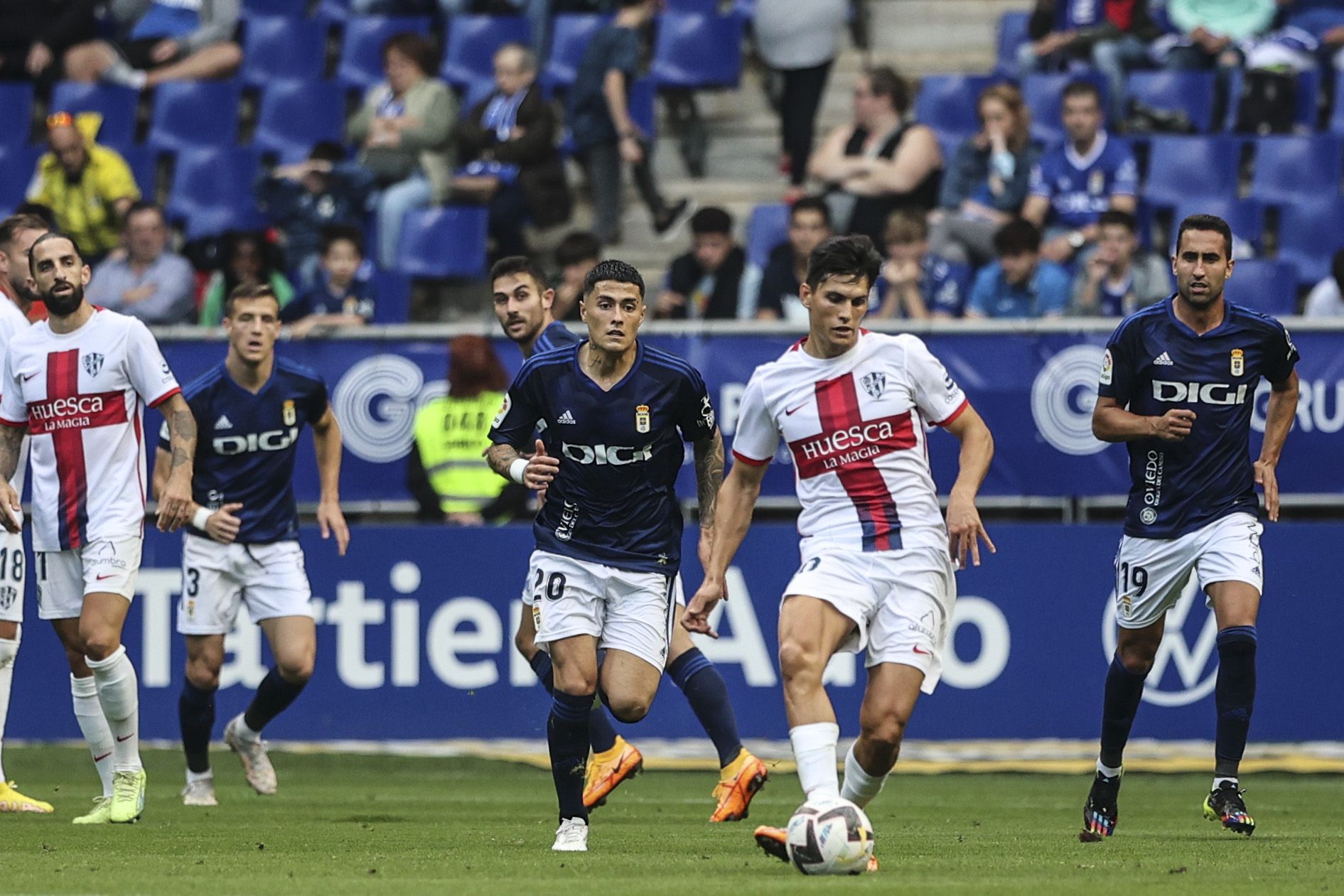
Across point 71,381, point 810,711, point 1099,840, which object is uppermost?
point 71,381

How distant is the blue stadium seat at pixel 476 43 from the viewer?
1767cm

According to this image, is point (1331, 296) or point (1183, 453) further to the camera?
point (1331, 296)

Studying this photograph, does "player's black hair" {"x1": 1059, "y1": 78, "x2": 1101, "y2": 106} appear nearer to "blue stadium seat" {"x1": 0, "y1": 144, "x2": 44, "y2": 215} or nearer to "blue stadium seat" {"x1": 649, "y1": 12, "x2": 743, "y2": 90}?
"blue stadium seat" {"x1": 649, "y1": 12, "x2": 743, "y2": 90}

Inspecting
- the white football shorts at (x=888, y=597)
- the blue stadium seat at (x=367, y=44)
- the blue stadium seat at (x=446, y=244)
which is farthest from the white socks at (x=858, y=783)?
the blue stadium seat at (x=367, y=44)

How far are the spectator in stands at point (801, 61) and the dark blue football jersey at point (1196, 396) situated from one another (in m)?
Answer: 7.31

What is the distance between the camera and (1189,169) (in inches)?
600

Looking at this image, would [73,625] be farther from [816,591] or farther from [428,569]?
[816,591]

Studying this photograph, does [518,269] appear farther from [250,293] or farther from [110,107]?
[110,107]

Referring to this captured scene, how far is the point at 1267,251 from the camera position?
15.1 meters

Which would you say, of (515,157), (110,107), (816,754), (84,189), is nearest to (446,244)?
(515,157)

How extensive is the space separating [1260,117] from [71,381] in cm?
931

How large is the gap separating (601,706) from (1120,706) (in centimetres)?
245

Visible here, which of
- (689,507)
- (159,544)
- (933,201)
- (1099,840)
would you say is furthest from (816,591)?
(933,201)

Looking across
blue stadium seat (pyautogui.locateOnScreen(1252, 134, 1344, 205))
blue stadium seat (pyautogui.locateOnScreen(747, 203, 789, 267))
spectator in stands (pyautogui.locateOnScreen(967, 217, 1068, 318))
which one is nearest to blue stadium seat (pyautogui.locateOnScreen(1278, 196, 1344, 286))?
blue stadium seat (pyautogui.locateOnScreen(1252, 134, 1344, 205))
